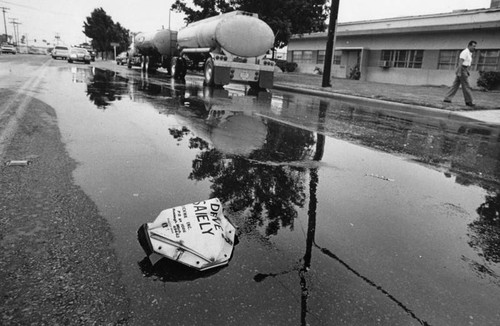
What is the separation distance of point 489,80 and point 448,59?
4378 mm

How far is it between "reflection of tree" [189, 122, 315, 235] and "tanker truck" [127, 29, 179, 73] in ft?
70.2

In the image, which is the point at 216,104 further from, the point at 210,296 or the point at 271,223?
the point at 210,296

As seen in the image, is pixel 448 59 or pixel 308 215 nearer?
pixel 308 215

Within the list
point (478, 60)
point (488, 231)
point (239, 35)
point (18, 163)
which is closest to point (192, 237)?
point (488, 231)

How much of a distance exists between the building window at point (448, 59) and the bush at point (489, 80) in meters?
3.09

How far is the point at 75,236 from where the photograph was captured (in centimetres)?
282

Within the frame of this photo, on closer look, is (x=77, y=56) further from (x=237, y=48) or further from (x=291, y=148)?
(x=291, y=148)

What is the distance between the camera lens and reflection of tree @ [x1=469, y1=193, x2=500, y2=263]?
118 inches

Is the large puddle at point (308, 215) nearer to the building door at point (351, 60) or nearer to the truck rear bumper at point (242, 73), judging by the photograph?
the truck rear bumper at point (242, 73)

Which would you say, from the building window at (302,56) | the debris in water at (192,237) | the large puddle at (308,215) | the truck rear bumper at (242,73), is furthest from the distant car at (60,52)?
the debris in water at (192,237)

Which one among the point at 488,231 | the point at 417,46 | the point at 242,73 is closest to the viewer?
the point at 488,231

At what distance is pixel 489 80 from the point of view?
78.2 feet

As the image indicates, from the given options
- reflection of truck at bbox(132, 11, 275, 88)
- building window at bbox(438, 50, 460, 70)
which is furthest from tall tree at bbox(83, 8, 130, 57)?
reflection of truck at bbox(132, 11, 275, 88)

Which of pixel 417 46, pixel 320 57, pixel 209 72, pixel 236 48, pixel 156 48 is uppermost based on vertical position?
pixel 417 46
